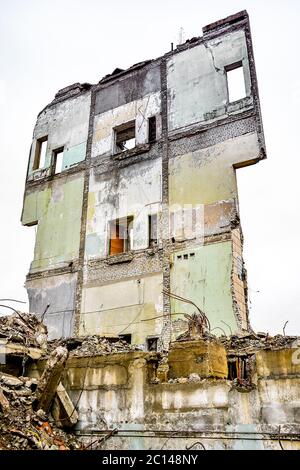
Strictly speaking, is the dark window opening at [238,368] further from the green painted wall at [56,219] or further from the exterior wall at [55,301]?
the green painted wall at [56,219]

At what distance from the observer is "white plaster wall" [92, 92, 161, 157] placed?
14.6m

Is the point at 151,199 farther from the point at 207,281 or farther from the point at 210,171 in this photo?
the point at 207,281

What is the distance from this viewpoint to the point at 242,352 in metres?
6.46

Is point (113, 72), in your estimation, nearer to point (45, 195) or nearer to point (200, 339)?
point (45, 195)

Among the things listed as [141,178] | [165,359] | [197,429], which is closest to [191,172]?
[141,178]

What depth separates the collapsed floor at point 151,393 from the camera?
18.5 feet

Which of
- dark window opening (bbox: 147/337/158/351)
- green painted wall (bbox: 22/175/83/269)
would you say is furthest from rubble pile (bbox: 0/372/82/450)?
green painted wall (bbox: 22/175/83/269)

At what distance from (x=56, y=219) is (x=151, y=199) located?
4.31 meters

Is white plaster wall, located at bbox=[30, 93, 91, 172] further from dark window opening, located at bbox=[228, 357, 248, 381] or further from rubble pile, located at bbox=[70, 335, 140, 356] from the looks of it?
dark window opening, located at bbox=[228, 357, 248, 381]

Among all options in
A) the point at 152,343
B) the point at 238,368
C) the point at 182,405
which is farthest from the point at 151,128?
the point at 182,405

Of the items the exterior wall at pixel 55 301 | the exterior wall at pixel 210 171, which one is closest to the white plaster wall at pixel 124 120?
the exterior wall at pixel 210 171

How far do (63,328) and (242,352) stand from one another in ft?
27.8

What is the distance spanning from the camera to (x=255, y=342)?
707cm

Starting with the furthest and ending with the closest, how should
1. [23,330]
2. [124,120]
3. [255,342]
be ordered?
[124,120] → [23,330] → [255,342]
